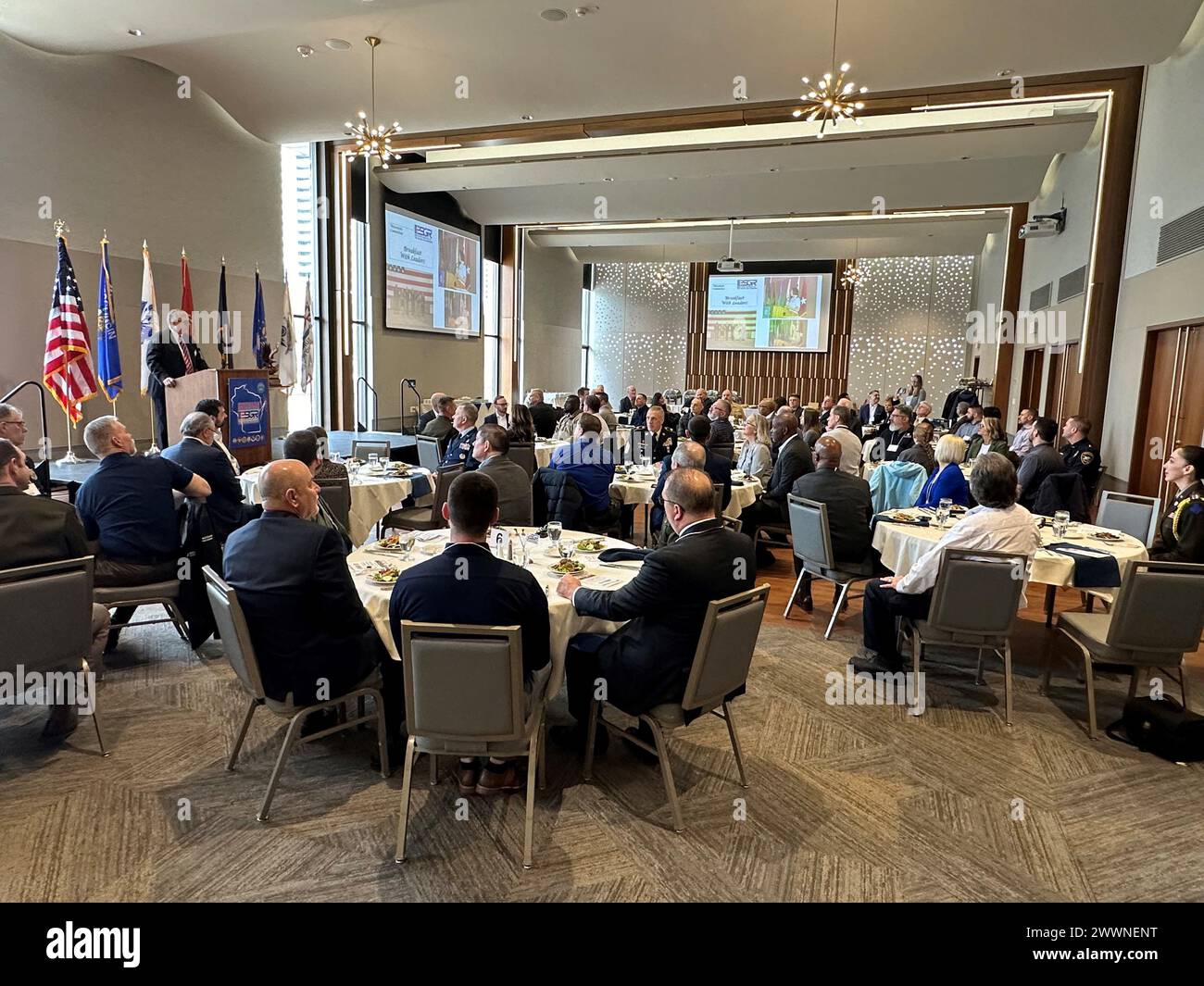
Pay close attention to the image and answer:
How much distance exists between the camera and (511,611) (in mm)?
2668

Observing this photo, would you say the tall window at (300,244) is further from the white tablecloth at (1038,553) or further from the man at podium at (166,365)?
the white tablecloth at (1038,553)

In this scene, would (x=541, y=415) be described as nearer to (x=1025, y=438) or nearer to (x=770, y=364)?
(x=1025, y=438)

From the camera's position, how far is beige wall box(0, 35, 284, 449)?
6910 millimetres

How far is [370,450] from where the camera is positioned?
7672mm

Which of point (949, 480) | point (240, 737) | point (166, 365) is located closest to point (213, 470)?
point (240, 737)

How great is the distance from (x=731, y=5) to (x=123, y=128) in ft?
20.3

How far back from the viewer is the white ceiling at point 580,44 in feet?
21.1

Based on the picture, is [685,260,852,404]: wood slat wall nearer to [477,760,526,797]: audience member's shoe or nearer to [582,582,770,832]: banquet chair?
[582,582,770,832]: banquet chair

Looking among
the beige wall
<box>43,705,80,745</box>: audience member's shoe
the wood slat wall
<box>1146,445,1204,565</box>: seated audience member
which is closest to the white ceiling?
the beige wall

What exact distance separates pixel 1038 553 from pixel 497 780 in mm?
3205

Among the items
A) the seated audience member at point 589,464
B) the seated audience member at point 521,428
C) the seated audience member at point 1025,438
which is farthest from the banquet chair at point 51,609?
the seated audience member at point 1025,438

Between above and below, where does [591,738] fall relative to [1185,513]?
below
